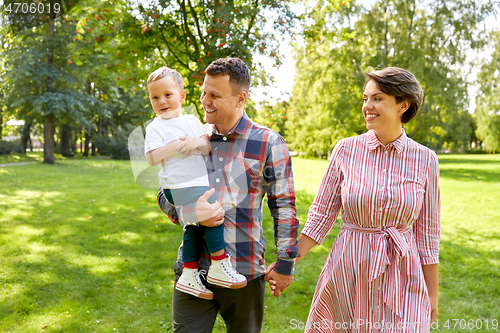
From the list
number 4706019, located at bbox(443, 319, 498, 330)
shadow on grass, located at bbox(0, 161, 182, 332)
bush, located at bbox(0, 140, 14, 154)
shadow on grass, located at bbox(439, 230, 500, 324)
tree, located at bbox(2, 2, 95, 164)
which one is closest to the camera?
number 4706019, located at bbox(443, 319, 498, 330)

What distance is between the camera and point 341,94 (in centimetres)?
2028

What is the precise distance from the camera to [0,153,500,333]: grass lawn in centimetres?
455

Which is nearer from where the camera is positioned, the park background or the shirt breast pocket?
the shirt breast pocket

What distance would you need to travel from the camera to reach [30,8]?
13.0 feet

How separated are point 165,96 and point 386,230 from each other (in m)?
1.45

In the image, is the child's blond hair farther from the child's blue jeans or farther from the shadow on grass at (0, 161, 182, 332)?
the shadow on grass at (0, 161, 182, 332)

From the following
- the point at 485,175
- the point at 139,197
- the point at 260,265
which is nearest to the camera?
the point at 260,265

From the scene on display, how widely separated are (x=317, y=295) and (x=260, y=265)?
50cm

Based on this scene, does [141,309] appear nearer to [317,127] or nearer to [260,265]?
[260,265]

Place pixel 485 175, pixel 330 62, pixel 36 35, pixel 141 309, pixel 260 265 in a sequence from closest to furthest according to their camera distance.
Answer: pixel 260 265
pixel 141 309
pixel 485 175
pixel 330 62
pixel 36 35

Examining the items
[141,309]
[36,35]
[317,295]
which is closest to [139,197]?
[141,309]

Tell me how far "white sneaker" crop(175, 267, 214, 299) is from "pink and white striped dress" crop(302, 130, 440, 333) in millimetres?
736

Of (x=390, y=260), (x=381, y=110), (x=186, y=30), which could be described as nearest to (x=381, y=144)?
(x=381, y=110)

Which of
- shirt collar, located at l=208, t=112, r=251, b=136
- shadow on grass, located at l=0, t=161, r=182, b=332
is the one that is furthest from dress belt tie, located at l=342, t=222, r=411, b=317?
shadow on grass, located at l=0, t=161, r=182, b=332
